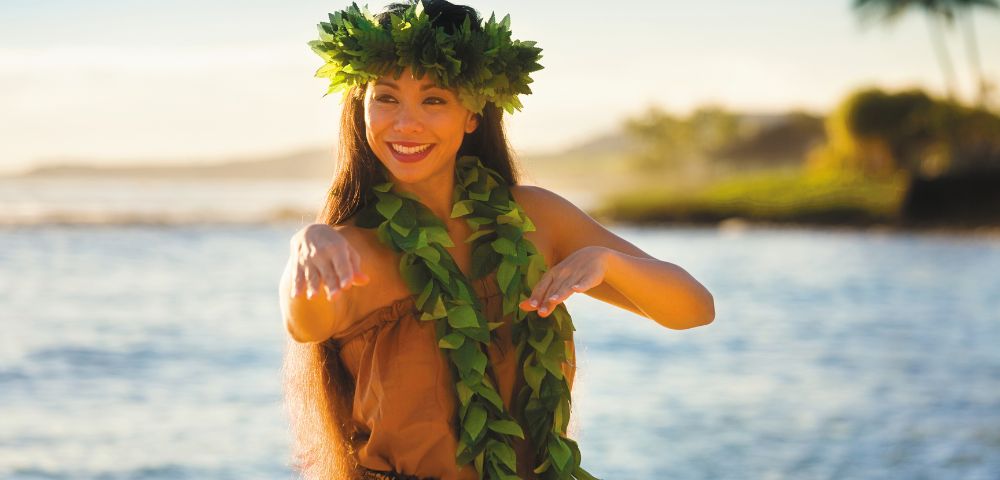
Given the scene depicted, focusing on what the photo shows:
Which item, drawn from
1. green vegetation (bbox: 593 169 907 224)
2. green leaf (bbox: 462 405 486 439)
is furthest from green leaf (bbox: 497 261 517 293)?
green vegetation (bbox: 593 169 907 224)

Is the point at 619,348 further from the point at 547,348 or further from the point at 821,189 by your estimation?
the point at 821,189

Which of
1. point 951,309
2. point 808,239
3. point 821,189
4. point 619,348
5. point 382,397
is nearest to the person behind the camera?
point 382,397

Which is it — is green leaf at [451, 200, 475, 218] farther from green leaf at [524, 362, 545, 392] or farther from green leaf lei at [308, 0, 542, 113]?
green leaf at [524, 362, 545, 392]

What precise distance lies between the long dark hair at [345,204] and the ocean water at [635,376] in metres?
0.49

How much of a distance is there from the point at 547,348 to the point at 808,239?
3131 cm

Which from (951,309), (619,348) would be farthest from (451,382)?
(951,309)

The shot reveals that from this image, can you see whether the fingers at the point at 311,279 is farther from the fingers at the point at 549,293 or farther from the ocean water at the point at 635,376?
the ocean water at the point at 635,376

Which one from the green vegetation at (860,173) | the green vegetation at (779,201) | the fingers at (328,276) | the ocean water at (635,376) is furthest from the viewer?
the green vegetation at (779,201)

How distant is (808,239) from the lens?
32875mm

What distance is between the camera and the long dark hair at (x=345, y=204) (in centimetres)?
243

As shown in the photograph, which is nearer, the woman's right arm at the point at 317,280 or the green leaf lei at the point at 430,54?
the woman's right arm at the point at 317,280

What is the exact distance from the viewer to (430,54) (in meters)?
2.28

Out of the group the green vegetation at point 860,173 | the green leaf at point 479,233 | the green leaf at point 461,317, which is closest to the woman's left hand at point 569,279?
the green leaf at point 461,317

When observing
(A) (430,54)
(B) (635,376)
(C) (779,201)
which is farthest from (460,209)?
(C) (779,201)
